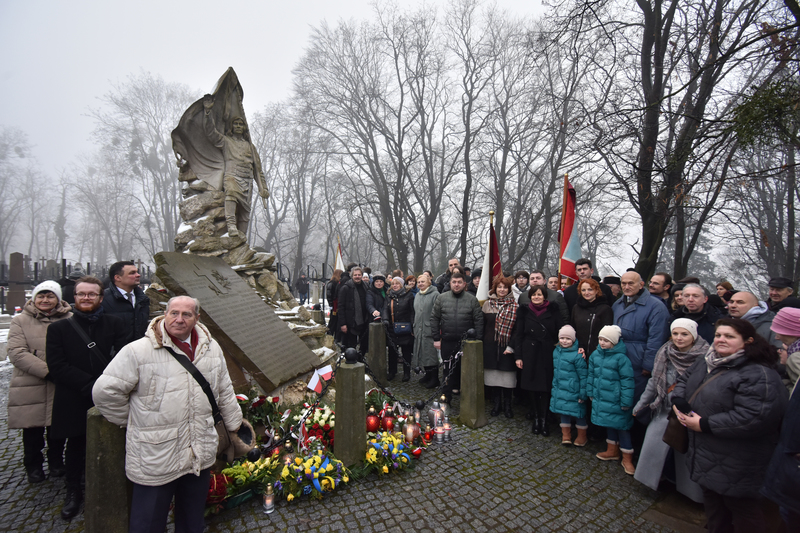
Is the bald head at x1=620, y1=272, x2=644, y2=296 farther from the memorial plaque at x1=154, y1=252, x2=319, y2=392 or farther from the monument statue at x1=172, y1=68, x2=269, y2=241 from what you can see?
the monument statue at x1=172, y1=68, x2=269, y2=241

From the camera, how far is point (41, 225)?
134ft

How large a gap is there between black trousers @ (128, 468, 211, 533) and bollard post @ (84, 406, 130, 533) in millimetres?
210

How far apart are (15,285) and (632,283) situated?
1853cm

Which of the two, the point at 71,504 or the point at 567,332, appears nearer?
the point at 71,504

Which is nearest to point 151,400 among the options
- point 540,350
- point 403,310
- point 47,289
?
point 47,289

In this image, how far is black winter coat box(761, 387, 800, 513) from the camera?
81.5 inches

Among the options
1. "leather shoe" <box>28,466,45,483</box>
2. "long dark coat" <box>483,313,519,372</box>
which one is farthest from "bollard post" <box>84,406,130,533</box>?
"long dark coat" <box>483,313,519,372</box>

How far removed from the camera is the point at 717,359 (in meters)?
2.58

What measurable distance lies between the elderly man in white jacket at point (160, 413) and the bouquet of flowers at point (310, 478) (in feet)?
3.41

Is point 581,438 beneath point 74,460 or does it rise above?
beneath

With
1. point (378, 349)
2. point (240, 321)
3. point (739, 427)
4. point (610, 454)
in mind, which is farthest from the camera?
point (378, 349)

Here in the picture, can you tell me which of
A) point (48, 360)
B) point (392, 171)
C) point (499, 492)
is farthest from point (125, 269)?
point (392, 171)

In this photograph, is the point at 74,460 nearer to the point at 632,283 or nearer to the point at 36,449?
the point at 36,449

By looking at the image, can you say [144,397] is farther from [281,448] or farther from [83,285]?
[281,448]
